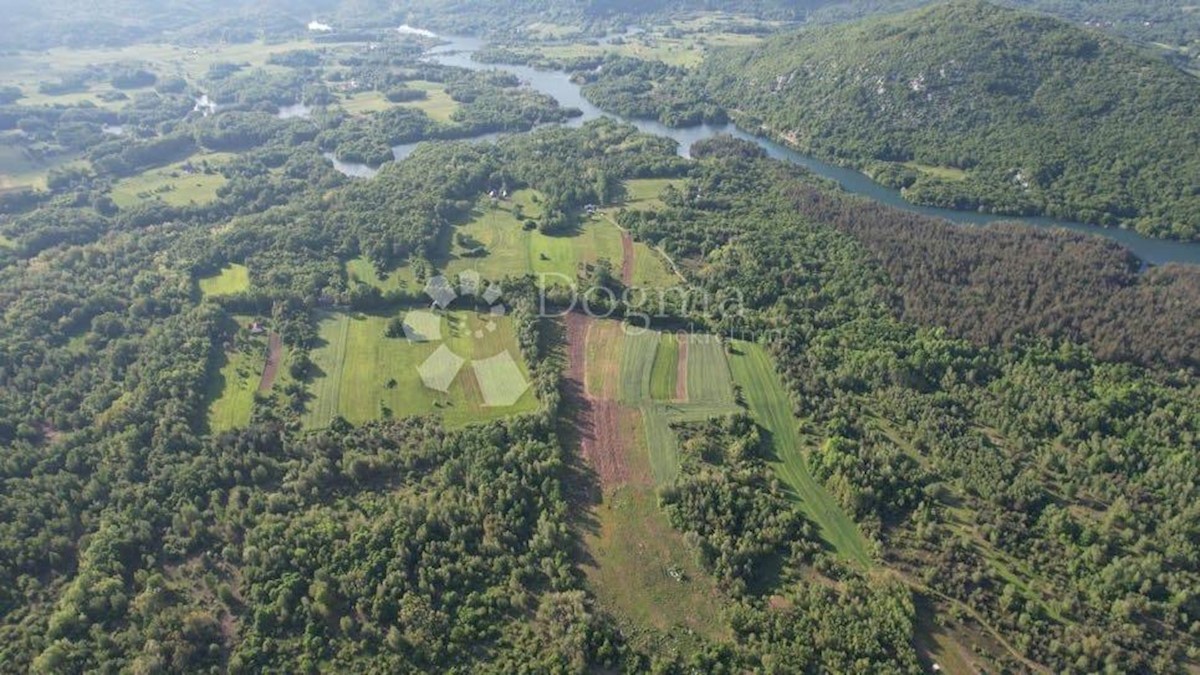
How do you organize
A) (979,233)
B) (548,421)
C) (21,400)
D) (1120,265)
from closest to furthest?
(548,421) < (21,400) < (1120,265) < (979,233)

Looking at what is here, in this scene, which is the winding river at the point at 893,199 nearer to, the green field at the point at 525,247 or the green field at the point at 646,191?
the green field at the point at 646,191

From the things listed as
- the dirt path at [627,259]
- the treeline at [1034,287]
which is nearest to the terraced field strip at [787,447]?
the treeline at [1034,287]

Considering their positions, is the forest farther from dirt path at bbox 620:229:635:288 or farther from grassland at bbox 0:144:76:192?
grassland at bbox 0:144:76:192

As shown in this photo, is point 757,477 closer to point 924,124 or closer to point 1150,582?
point 1150,582

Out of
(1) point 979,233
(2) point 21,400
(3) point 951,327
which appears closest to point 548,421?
(3) point 951,327

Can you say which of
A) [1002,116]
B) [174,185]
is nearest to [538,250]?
[174,185]

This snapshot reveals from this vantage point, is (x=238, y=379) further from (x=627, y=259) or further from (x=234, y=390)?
(x=627, y=259)
